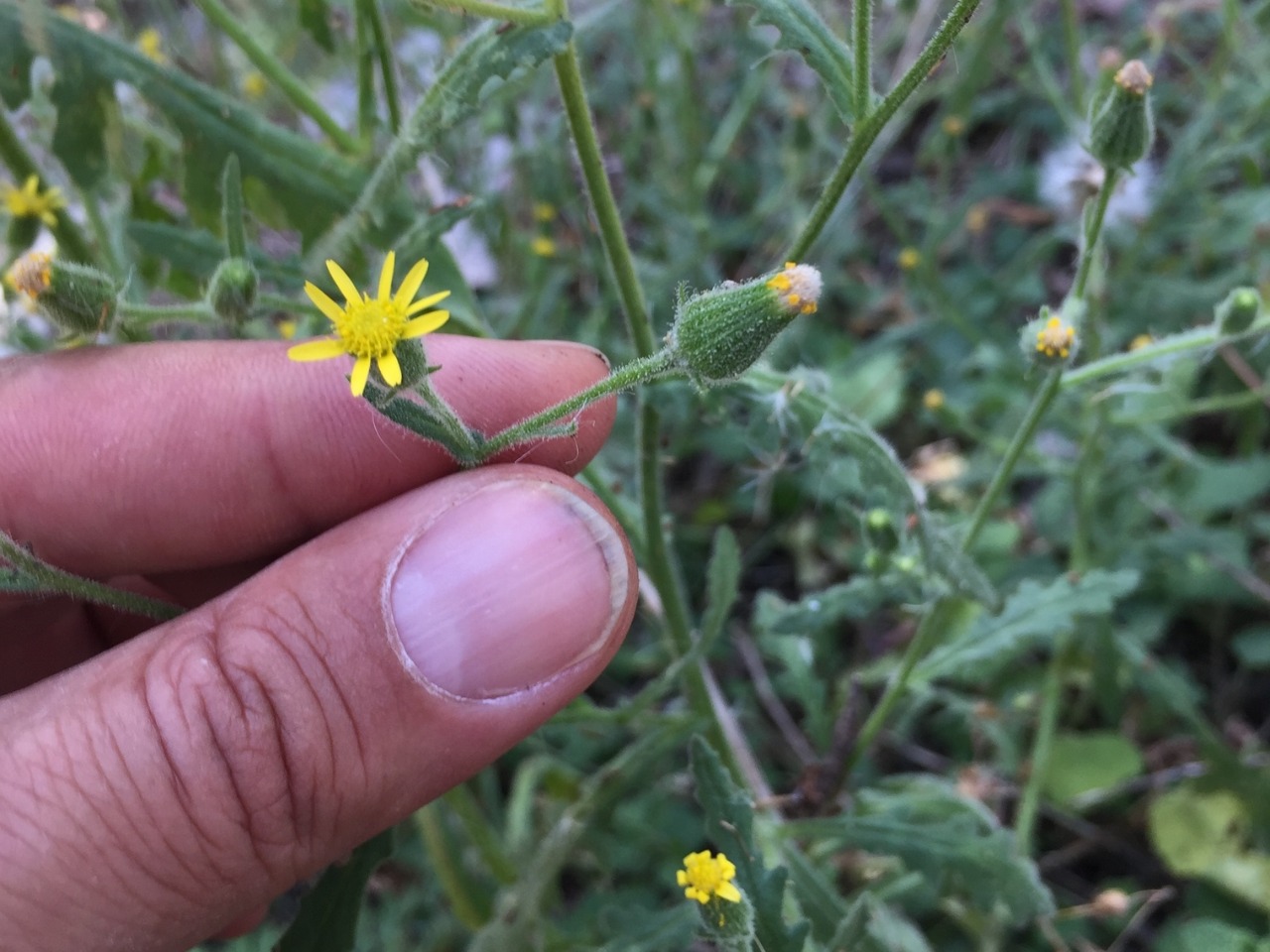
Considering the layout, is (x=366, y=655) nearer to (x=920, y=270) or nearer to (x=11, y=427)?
(x=11, y=427)

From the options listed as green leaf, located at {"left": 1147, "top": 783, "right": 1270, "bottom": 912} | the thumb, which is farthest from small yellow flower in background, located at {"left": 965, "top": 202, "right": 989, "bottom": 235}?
the thumb

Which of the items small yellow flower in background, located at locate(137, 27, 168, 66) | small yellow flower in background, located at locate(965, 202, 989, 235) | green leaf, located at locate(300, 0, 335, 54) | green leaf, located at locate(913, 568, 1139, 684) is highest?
small yellow flower in background, located at locate(137, 27, 168, 66)

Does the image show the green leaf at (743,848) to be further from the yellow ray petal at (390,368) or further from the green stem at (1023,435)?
the yellow ray petal at (390,368)

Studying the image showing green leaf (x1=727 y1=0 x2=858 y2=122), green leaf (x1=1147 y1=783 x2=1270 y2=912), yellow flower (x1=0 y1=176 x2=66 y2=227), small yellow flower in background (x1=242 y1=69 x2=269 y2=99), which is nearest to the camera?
green leaf (x1=727 y1=0 x2=858 y2=122)

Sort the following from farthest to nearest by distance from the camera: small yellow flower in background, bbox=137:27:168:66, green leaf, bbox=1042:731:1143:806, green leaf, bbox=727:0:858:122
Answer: small yellow flower in background, bbox=137:27:168:66 < green leaf, bbox=1042:731:1143:806 < green leaf, bbox=727:0:858:122

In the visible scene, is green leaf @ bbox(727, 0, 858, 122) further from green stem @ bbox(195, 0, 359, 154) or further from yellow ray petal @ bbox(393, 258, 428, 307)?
green stem @ bbox(195, 0, 359, 154)

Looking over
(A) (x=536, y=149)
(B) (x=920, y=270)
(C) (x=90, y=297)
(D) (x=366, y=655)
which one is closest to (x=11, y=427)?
(C) (x=90, y=297)

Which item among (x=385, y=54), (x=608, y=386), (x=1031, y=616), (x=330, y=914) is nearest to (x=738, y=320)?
(x=608, y=386)
